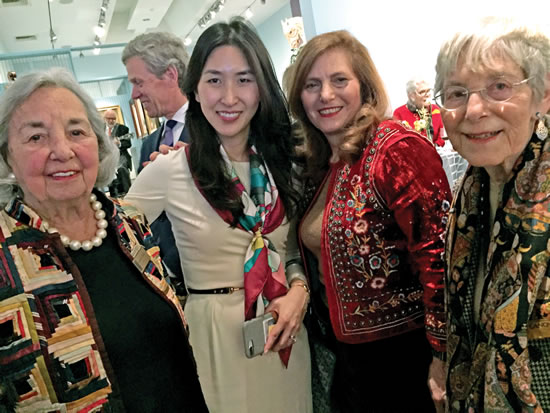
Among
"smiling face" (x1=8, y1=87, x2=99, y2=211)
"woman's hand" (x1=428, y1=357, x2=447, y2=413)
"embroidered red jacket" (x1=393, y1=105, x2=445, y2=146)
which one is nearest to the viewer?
"smiling face" (x1=8, y1=87, x2=99, y2=211)

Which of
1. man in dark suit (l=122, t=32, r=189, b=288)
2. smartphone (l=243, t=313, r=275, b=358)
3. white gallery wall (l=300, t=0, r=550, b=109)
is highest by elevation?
white gallery wall (l=300, t=0, r=550, b=109)

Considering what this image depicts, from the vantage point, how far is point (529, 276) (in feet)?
3.01

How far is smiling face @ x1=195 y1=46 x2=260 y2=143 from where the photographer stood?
1576mm

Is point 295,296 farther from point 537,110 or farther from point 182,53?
point 182,53

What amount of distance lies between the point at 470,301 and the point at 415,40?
15.7ft

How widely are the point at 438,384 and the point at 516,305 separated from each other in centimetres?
55

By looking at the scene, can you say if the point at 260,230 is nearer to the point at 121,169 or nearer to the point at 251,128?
the point at 251,128

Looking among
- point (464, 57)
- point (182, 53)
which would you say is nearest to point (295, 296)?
point (464, 57)

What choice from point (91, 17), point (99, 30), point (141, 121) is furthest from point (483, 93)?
point (91, 17)

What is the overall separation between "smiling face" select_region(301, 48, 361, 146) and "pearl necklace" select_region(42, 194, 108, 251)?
2.74 ft

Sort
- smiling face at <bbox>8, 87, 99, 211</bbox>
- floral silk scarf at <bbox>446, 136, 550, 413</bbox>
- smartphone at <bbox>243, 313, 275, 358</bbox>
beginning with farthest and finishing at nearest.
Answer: smartphone at <bbox>243, 313, 275, 358</bbox> < smiling face at <bbox>8, 87, 99, 211</bbox> < floral silk scarf at <bbox>446, 136, 550, 413</bbox>

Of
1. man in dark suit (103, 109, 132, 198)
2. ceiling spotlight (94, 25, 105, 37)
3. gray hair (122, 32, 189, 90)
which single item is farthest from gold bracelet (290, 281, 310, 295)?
ceiling spotlight (94, 25, 105, 37)

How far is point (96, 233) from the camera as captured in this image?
1.21m

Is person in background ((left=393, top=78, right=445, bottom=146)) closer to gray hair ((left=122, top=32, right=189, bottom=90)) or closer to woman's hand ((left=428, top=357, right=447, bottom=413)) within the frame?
gray hair ((left=122, top=32, right=189, bottom=90))
